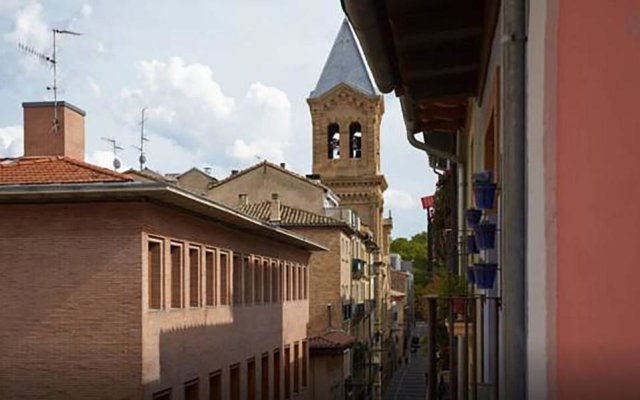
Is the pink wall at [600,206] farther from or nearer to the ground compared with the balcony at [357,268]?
farther from the ground

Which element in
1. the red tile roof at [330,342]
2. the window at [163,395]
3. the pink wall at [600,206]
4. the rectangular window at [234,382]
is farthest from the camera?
the red tile roof at [330,342]

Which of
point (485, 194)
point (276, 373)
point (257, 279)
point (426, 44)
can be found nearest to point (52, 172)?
point (257, 279)

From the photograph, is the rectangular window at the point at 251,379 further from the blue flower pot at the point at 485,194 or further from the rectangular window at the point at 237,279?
the blue flower pot at the point at 485,194

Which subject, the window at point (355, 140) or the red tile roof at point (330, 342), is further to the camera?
the window at point (355, 140)

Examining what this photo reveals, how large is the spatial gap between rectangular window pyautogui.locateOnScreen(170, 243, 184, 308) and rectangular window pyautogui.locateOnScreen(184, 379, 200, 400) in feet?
5.73

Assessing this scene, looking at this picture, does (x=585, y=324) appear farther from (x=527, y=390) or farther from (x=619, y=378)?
(x=527, y=390)

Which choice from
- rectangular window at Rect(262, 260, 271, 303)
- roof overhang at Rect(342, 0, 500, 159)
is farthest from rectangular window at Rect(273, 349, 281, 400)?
roof overhang at Rect(342, 0, 500, 159)

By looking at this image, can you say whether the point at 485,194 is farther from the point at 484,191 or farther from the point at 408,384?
the point at 408,384

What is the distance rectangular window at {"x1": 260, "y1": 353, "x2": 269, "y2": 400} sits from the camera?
28487 millimetres

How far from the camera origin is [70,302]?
17.8 m

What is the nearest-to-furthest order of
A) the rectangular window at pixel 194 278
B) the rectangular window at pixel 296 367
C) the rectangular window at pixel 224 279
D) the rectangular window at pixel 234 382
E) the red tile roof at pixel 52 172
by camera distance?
the red tile roof at pixel 52 172
the rectangular window at pixel 194 278
the rectangular window at pixel 224 279
the rectangular window at pixel 234 382
the rectangular window at pixel 296 367

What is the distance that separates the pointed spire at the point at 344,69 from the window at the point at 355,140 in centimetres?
247

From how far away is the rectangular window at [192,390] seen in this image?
20248 millimetres

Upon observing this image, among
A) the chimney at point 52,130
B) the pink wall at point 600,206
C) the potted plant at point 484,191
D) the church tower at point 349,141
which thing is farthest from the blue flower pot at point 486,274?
the church tower at point 349,141
